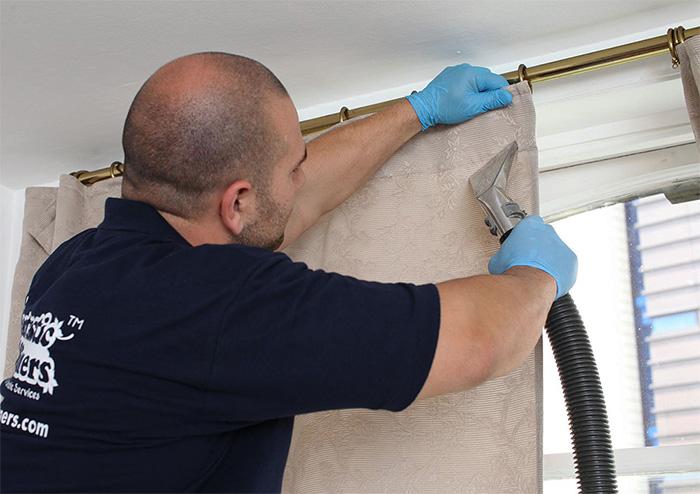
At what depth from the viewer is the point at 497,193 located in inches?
54.6

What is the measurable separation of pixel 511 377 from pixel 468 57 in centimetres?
65

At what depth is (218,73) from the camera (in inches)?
47.6

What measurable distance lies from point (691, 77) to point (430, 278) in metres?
0.52

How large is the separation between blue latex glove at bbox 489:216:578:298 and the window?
0.47 metres

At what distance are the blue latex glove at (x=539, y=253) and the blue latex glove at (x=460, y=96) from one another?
0.89 ft

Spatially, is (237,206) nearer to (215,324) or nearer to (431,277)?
(215,324)

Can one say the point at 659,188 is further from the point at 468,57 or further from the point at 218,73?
the point at 218,73

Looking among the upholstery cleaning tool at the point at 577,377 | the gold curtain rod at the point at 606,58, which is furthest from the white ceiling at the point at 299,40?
the upholstery cleaning tool at the point at 577,377

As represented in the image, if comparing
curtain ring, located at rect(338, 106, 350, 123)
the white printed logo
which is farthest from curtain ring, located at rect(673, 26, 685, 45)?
the white printed logo

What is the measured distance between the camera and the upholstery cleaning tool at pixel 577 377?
1312 mm

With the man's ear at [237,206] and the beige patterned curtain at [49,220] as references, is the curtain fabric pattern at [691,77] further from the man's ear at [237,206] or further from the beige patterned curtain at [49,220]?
the beige patterned curtain at [49,220]

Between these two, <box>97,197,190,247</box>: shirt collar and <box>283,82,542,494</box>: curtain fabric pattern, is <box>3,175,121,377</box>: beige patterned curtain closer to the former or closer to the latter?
<box>283,82,542,494</box>: curtain fabric pattern

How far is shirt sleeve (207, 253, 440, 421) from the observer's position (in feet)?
3.46

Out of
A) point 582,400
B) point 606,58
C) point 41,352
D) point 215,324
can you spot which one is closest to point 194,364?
point 215,324
